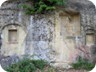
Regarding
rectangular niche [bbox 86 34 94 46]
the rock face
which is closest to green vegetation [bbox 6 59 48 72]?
the rock face

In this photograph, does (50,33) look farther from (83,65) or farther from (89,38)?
(83,65)

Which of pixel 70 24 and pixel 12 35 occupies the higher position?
pixel 70 24

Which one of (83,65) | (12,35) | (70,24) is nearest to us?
(83,65)

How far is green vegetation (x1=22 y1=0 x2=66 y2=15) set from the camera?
10492mm

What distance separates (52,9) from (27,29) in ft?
4.02

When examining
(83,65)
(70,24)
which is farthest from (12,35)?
(83,65)

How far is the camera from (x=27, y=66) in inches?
386

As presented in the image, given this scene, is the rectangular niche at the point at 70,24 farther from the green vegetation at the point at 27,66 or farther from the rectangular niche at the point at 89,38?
the green vegetation at the point at 27,66

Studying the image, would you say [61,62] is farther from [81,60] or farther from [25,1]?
[25,1]

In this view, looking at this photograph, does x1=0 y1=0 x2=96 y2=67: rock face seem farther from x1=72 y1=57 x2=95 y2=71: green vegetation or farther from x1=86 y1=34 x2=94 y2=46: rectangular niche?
x1=72 y1=57 x2=95 y2=71: green vegetation

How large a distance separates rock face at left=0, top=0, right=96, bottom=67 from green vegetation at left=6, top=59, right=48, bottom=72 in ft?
1.00

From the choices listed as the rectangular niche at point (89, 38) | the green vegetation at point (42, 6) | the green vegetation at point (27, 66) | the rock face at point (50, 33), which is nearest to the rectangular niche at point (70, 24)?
the rock face at point (50, 33)

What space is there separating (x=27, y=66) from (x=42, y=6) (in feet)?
7.63

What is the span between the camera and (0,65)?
407 inches
